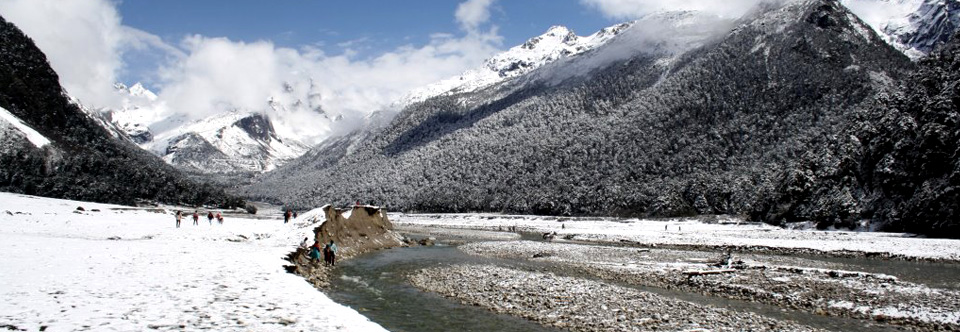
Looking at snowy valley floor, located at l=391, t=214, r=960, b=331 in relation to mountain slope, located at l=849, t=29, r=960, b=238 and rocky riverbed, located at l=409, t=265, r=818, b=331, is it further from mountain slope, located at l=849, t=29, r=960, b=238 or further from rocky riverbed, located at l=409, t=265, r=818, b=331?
mountain slope, located at l=849, t=29, r=960, b=238

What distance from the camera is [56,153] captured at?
11144 cm

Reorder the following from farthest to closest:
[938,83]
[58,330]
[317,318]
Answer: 1. [938,83]
2. [317,318]
3. [58,330]

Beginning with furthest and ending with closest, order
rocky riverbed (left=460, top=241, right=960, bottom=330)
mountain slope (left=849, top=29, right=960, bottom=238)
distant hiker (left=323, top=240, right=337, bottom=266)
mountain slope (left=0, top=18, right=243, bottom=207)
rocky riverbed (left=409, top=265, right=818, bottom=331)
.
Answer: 1. mountain slope (left=0, top=18, right=243, bottom=207)
2. mountain slope (left=849, top=29, right=960, bottom=238)
3. distant hiker (left=323, top=240, right=337, bottom=266)
4. rocky riverbed (left=460, top=241, right=960, bottom=330)
5. rocky riverbed (left=409, top=265, right=818, bottom=331)

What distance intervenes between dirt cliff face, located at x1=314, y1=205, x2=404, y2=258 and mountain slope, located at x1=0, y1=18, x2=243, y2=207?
80244 mm

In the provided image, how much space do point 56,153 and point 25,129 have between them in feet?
26.2

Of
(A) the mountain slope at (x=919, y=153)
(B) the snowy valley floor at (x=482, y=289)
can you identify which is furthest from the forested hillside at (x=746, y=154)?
(B) the snowy valley floor at (x=482, y=289)

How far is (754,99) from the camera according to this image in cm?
17450

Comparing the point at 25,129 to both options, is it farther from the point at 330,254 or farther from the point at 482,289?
the point at 482,289

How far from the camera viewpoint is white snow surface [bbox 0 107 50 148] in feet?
355

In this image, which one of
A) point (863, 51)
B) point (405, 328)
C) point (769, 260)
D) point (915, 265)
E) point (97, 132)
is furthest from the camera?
point (863, 51)

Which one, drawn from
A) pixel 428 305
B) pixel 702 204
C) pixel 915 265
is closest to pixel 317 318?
pixel 428 305

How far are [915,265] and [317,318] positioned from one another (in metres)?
40.5

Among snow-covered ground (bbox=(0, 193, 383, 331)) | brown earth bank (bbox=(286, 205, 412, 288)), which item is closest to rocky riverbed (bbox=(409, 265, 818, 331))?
brown earth bank (bbox=(286, 205, 412, 288))

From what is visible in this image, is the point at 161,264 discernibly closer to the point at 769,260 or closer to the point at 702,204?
the point at 769,260
